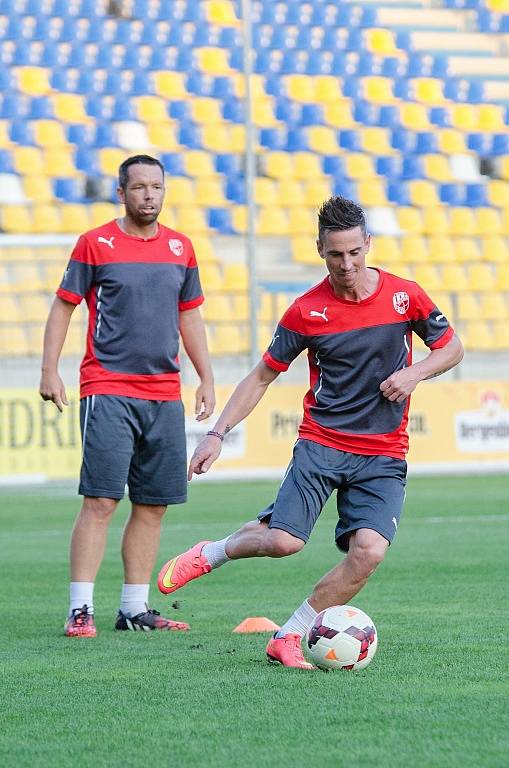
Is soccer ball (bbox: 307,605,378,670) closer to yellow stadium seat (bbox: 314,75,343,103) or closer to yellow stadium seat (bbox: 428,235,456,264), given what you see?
yellow stadium seat (bbox: 428,235,456,264)

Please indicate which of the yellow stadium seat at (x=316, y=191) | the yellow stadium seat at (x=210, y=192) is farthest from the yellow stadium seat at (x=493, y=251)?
the yellow stadium seat at (x=210, y=192)

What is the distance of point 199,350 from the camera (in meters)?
7.09

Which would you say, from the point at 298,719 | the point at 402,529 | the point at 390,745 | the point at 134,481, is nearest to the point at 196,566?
the point at 134,481

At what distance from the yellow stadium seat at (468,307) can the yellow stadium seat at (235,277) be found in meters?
3.28

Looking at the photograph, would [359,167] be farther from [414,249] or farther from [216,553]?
[216,553]

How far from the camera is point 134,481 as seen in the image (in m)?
6.92

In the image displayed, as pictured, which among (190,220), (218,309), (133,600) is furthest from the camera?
(190,220)

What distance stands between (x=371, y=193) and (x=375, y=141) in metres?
1.39

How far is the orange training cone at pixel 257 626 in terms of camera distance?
6.48m

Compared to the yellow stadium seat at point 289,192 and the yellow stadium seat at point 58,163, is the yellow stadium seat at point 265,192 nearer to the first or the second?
the yellow stadium seat at point 289,192

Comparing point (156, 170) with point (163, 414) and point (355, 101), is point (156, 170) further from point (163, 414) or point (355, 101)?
point (355, 101)

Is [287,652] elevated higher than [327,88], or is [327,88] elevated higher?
Answer: [327,88]

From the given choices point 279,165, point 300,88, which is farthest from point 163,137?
point 300,88

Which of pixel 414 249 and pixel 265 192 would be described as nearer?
pixel 414 249
